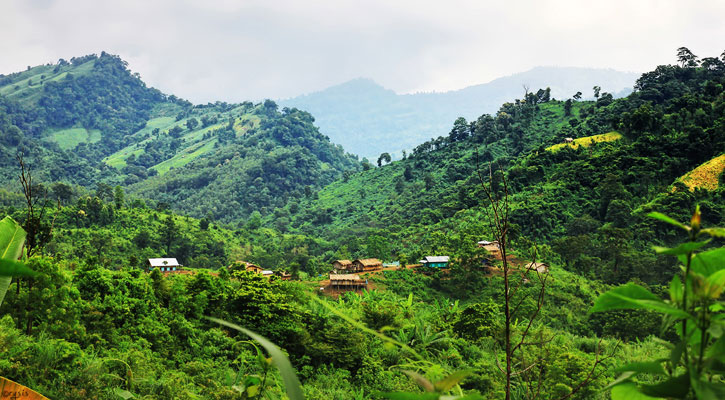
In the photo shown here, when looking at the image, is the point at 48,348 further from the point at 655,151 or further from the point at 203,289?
the point at 655,151

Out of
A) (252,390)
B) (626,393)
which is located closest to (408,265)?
(252,390)

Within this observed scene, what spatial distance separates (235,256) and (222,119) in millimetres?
77695

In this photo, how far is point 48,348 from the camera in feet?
22.7

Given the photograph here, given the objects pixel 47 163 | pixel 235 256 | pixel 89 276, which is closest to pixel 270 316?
pixel 89 276

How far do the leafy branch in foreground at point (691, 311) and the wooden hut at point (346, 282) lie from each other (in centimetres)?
2189

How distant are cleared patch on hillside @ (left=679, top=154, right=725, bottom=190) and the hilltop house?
15.7m

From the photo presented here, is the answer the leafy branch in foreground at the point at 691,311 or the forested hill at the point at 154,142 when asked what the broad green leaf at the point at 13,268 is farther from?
the forested hill at the point at 154,142

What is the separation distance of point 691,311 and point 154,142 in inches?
4364

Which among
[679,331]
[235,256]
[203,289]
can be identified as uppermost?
[679,331]

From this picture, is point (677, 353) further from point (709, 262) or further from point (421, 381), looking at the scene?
point (421, 381)

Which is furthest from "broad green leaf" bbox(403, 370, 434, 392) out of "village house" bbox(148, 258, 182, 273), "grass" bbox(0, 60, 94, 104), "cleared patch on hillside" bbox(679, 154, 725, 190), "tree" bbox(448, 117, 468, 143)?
"grass" bbox(0, 60, 94, 104)

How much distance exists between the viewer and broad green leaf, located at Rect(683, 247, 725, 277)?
744 mm

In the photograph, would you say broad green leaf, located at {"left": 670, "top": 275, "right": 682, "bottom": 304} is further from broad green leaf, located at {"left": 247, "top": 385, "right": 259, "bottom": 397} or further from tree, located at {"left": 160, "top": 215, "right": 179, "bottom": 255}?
tree, located at {"left": 160, "top": 215, "right": 179, "bottom": 255}

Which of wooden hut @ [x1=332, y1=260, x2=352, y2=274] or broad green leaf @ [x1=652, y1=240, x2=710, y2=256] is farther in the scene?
wooden hut @ [x1=332, y1=260, x2=352, y2=274]
